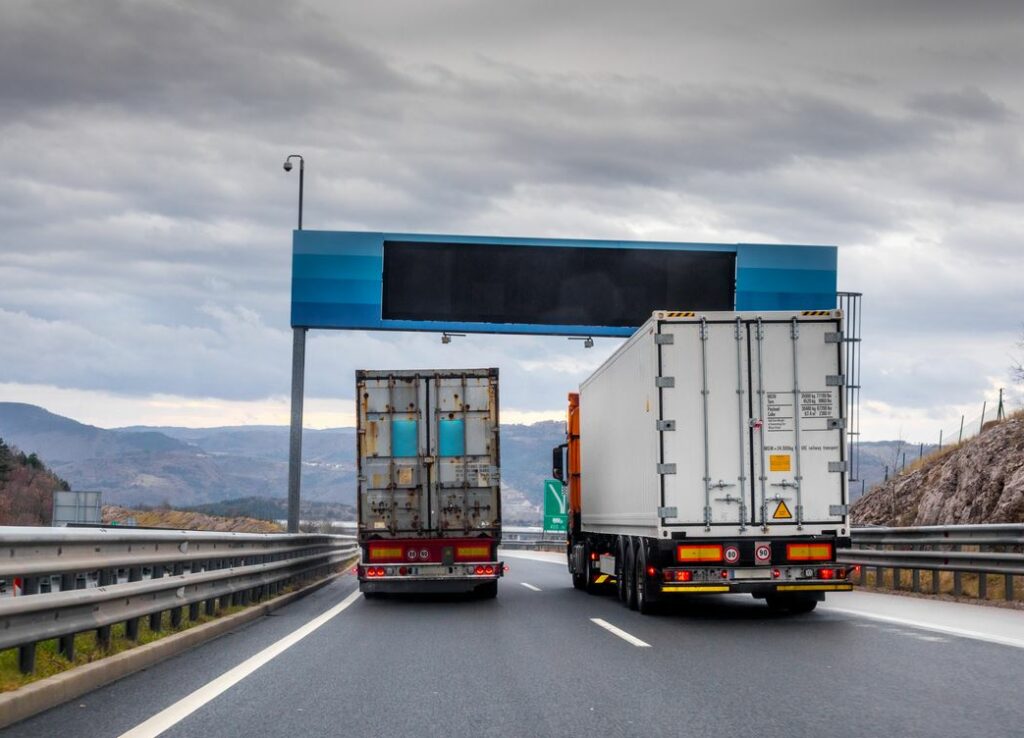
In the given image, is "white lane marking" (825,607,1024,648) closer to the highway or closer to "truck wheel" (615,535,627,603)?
the highway

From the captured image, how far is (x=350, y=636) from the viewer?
11883 mm

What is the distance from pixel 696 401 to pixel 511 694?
6.55 meters

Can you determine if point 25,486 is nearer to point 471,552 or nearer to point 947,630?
point 471,552

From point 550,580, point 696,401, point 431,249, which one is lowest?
point 550,580

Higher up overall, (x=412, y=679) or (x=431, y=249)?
(x=431, y=249)

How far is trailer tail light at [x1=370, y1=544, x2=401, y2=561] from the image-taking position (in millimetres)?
17922

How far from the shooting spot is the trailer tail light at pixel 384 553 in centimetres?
1792

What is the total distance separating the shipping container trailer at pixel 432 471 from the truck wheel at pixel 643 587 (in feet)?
12.0

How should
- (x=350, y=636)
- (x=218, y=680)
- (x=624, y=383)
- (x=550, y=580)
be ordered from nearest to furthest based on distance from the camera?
(x=218, y=680) → (x=350, y=636) → (x=624, y=383) → (x=550, y=580)

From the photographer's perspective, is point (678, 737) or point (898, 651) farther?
Result: point (898, 651)

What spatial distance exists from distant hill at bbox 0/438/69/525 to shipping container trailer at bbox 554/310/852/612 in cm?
8337

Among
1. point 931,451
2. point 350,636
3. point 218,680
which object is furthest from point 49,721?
point 931,451

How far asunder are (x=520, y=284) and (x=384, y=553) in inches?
415

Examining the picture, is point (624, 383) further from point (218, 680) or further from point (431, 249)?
point (431, 249)
